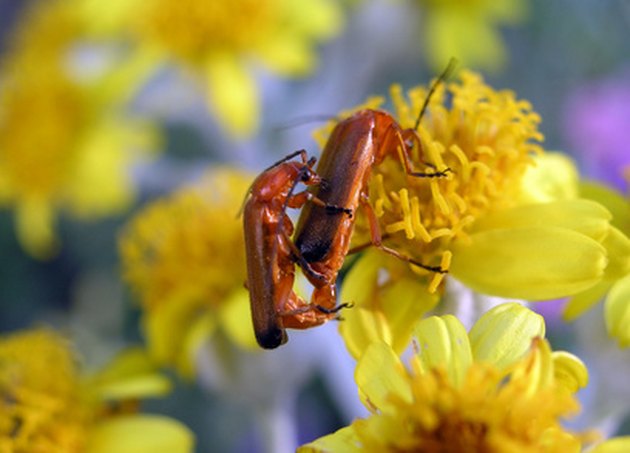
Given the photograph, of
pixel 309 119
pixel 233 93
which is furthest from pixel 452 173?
pixel 233 93

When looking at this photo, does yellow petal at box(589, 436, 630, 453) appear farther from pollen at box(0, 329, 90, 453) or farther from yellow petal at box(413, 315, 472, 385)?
pollen at box(0, 329, 90, 453)

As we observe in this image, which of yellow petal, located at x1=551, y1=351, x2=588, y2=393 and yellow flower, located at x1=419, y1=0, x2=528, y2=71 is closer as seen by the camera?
yellow petal, located at x1=551, y1=351, x2=588, y2=393

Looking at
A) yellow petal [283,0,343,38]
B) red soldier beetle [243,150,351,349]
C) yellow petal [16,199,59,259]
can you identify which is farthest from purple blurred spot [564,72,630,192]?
red soldier beetle [243,150,351,349]

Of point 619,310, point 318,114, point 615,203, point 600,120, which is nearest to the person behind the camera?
point 619,310

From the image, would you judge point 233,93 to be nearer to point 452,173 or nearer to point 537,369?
point 452,173

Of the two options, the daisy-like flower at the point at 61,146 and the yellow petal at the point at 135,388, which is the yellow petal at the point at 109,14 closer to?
the daisy-like flower at the point at 61,146

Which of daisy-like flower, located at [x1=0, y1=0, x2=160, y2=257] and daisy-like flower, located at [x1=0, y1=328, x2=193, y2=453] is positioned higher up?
daisy-like flower, located at [x1=0, y1=0, x2=160, y2=257]

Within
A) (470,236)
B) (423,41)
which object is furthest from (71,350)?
(423,41)
